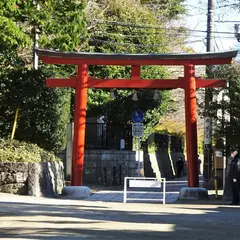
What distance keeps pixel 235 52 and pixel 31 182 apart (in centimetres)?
846

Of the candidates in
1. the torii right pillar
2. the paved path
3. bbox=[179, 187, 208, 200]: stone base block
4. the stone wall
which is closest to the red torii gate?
the torii right pillar

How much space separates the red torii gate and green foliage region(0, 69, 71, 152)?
344 centimetres

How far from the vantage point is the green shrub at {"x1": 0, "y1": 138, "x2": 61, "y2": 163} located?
65.9 ft

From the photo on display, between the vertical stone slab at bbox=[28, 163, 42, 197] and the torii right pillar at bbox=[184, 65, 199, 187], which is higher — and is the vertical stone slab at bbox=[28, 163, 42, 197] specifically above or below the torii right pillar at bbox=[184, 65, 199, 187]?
below

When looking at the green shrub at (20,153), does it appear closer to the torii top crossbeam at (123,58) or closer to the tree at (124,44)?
the torii top crossbeam at (123,58)

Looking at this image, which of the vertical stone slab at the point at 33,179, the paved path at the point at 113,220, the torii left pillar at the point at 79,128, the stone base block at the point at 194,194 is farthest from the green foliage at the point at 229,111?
the vertical stone slab at the point at 33,179

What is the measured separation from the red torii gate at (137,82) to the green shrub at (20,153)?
1.47m

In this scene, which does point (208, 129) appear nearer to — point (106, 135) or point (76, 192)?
point (76, 192)

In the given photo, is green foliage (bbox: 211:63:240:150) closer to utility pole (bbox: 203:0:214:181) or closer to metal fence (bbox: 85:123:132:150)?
utility pole (bbox: 203:0:214:181)

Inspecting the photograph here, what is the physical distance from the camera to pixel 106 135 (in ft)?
95.3

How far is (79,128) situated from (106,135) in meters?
8.46

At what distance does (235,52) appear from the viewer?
19.6 metres

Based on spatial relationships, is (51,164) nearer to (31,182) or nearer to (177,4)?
(31,182)

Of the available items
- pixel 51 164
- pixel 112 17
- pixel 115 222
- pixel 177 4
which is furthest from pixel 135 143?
pixel 115 222
